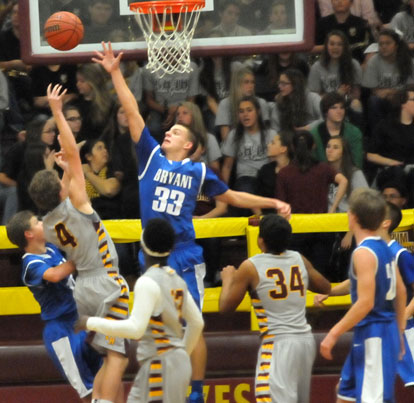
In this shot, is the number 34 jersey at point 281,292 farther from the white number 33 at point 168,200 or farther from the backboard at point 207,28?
the backboard at point 207,28

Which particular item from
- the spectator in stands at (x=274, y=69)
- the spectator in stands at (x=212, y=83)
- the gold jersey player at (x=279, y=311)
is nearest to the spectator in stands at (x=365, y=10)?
the spectator in stands at (x=274, y=69)

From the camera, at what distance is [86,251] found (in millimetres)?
8195

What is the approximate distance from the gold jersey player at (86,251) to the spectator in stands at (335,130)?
372cm

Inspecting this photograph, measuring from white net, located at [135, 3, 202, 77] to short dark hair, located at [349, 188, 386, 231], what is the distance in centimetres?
297

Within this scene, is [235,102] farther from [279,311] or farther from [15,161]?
[279,311]

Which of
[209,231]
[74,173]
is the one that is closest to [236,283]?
[74,173]

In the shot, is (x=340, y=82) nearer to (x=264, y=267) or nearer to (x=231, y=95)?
(x=231, y=95)

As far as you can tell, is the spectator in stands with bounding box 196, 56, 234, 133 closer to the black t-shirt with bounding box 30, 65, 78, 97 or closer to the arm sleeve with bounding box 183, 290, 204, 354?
the black t-shirt with bounding box 30, 65, 78, 97

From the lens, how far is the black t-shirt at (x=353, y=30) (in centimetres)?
1315

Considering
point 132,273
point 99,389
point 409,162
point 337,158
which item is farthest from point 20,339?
point 409,162

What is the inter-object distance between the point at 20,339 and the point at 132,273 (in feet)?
3.87

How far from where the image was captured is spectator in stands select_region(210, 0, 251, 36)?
33.3 ft

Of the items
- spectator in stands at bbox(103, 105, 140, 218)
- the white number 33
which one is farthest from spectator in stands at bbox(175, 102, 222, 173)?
the white number 33

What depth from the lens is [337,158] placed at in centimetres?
1111
